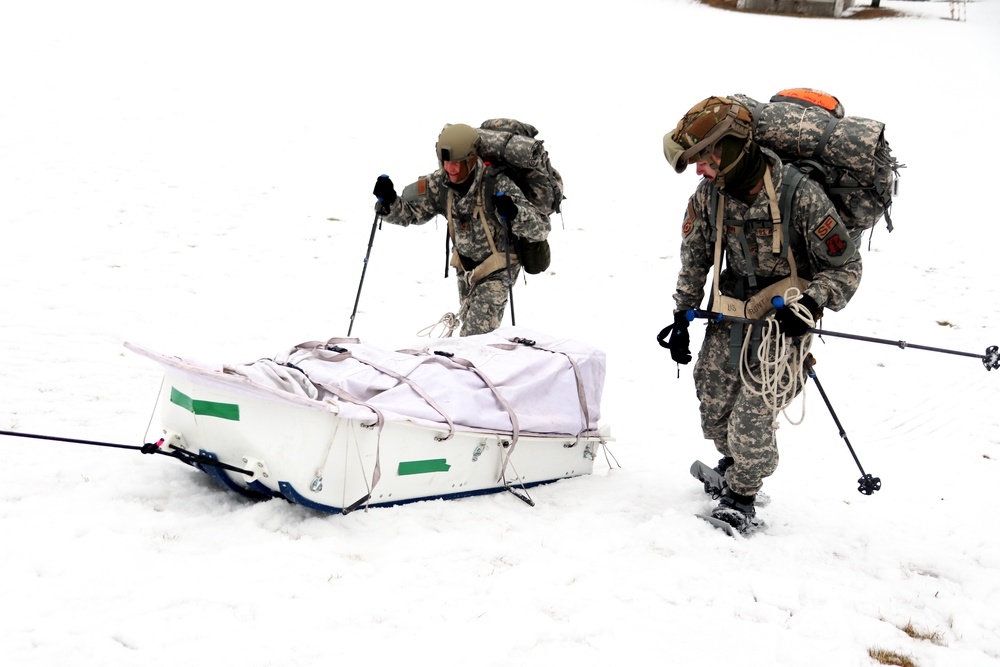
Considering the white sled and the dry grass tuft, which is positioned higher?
the white sled

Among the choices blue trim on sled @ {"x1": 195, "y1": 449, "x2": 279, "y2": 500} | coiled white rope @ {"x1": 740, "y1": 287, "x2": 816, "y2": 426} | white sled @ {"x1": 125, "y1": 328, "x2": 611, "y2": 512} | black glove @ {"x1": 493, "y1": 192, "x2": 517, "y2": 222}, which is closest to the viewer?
white sled @ {"x1": 125, "y1": 328, "x2": 611, "y2": 512}

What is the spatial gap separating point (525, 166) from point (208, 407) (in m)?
3.13

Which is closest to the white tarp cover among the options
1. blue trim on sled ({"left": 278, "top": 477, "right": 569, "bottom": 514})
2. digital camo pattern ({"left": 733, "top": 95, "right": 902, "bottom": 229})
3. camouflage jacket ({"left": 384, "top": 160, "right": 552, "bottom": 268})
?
blue trim on sled ({"left": 278, "top": 477, "right": 569, "bottom": 514})

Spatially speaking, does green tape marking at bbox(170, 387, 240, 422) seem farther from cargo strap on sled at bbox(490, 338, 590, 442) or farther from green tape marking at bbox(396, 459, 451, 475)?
cargo strap on sled at bbox(490, 338, 590, 442)

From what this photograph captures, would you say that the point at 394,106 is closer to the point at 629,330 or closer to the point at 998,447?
the point at 629,330

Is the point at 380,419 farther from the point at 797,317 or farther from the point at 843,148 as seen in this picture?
the point at 843,148

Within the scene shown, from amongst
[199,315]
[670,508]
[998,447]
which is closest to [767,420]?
[670,508]

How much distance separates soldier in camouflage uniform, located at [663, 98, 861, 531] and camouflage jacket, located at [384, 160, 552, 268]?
4.78 ft

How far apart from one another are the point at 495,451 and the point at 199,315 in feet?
17.2

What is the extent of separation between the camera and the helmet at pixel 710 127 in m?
4.55

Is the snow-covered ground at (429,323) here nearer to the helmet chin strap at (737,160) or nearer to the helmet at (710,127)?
the helmet chin strap at (737,160)

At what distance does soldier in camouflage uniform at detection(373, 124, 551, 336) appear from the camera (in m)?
6.32

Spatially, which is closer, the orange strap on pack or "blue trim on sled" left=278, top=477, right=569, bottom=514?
"blue trim on sled" left=278, top=477, right=569, bottom=514

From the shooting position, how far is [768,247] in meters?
4.89
